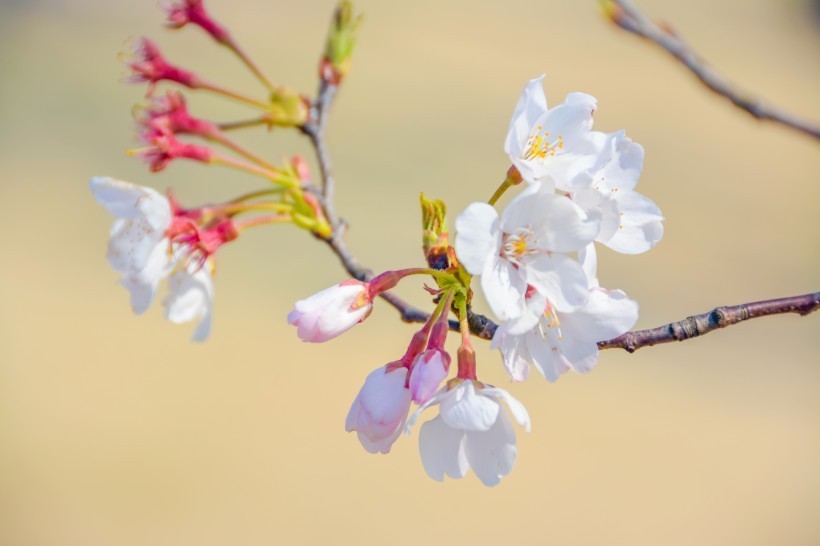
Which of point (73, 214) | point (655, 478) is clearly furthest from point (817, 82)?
point (73, 214)

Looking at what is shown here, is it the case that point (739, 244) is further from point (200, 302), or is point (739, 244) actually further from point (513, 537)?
point (200, 302)

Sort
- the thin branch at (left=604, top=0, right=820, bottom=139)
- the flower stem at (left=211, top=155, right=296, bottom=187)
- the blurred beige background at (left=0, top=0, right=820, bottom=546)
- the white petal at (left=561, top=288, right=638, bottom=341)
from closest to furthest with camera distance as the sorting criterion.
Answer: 1. the white petal at (left=561, top=288, right=638, bottom=341)
2. the thin branch at (left=604, top=0, right=820, bottom=139)
3. the flower stem at (left=211, top=155, right=296, bottom=187)
4. the blurred beige background at (left=0, top=0, right=820, bottom=546)

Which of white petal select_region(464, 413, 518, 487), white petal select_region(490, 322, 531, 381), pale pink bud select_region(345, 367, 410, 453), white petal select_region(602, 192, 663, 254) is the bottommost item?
white petal select_region(464, 413, 518, 487)

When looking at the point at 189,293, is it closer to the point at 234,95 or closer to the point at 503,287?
the point at 234,95

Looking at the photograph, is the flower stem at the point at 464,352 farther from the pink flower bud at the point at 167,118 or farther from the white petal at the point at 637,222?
the pink flower bud at the point at 167,118

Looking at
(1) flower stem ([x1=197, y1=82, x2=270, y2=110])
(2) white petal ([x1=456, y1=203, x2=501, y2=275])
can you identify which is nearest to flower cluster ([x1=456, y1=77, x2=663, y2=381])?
(2) white petal ([x1=456, y1=203, x2=501, y2=275])

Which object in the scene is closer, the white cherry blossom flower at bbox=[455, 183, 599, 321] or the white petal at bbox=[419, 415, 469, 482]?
the white cherry blossom flower at bbox=[455, 183, 599, 321]

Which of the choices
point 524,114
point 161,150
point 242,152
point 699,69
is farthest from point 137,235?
point 699,69

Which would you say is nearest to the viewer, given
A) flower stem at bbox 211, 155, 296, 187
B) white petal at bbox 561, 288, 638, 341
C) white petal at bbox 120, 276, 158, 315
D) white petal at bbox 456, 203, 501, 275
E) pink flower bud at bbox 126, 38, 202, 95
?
white petal at bbox 456, 203, 501, 275

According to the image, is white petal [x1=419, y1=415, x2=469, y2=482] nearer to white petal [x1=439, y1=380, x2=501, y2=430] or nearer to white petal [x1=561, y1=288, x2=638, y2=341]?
white petal [x1=439, y1=380, x2=501, y2=430]
